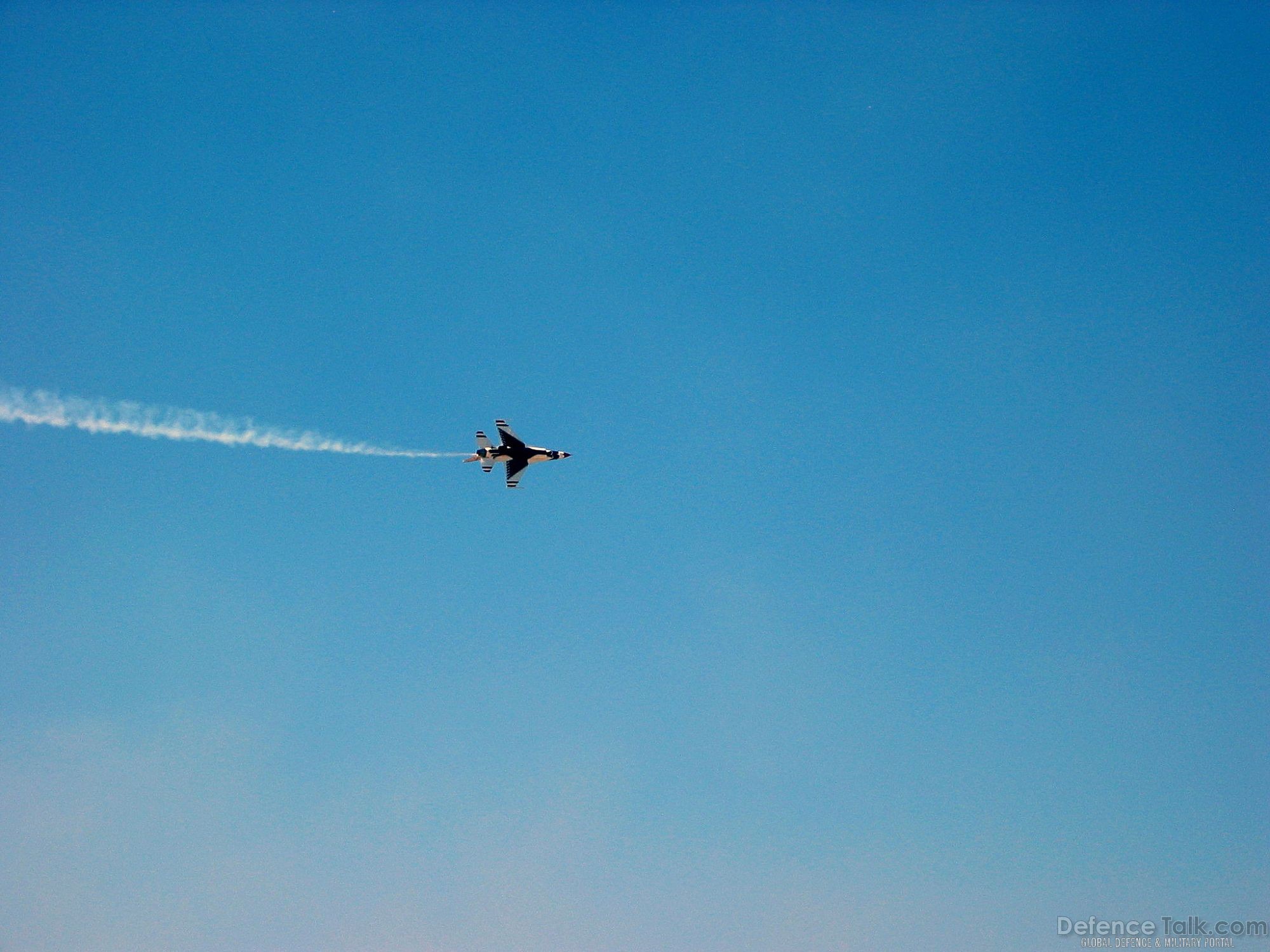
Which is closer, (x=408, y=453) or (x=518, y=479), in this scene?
(x=408, y=453)

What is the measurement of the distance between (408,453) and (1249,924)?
379ft

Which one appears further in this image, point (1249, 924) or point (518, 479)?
point (518, 479)

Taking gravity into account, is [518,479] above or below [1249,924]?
above

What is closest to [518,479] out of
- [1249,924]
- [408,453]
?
[408,453]

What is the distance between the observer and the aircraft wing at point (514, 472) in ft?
588

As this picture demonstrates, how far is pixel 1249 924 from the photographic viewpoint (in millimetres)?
152875

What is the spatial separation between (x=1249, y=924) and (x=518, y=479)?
353 ft

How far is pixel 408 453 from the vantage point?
156 metres

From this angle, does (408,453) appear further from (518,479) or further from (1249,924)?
(1249,924)

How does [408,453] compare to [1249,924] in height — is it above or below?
above

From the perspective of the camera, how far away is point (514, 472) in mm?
180125

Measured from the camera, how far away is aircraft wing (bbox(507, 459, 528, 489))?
179250 mm

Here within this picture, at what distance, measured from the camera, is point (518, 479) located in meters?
180
